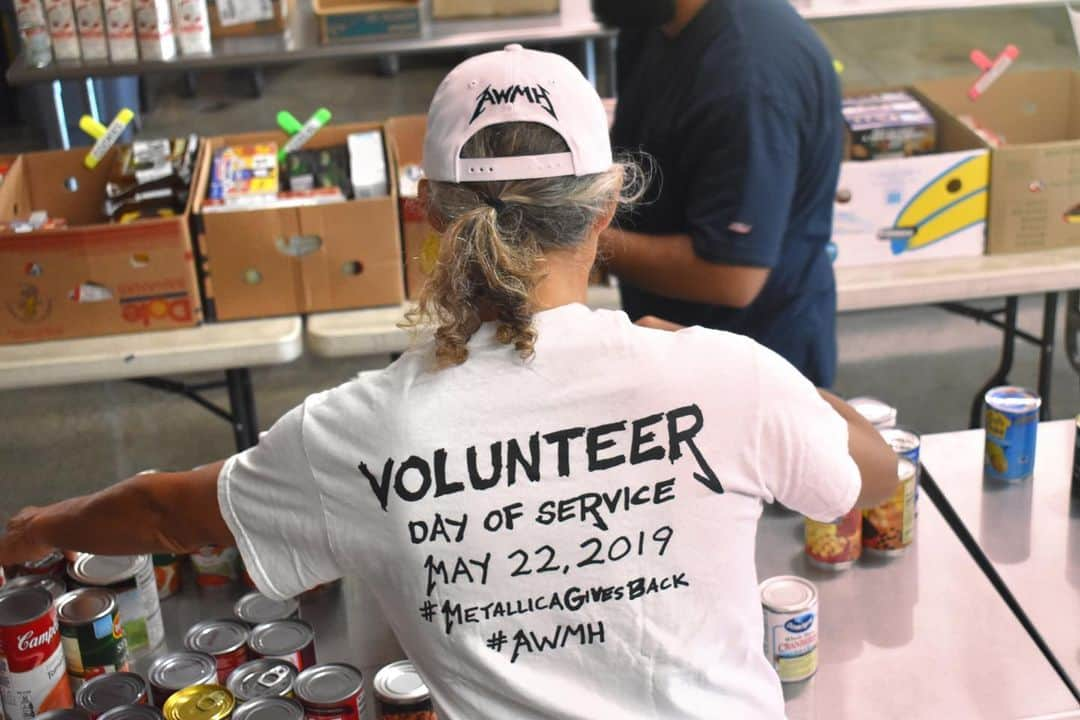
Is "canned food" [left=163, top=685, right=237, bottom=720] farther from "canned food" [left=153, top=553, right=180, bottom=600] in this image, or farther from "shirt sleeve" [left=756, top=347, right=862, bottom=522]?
"shirt sleeve" [left=756, top=347, right=862, bottom=522]

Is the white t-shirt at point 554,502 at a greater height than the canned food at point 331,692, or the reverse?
the white t-shirt at point 554,502

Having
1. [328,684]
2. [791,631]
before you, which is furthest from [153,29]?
[791,631]

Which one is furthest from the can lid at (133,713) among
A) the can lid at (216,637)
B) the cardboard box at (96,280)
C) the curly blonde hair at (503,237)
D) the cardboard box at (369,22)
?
the cardboard box at (369,22)

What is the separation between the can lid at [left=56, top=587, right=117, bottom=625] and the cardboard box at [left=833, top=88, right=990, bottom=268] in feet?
6.85

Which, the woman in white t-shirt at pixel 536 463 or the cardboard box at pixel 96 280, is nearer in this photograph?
the woman in white t-shirt at pixel 536 463

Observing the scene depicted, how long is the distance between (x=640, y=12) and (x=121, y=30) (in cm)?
182

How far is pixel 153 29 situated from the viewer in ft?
11.1

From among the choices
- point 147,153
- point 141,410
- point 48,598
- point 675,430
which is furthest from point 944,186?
point 141,410

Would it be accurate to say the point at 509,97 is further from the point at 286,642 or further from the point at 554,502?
the point at 286,642

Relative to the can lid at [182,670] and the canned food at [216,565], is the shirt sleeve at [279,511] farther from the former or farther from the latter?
the canned food at [216,565]

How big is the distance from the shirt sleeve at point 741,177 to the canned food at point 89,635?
3.56ft

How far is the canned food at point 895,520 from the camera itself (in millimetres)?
1865

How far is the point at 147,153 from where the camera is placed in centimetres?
316

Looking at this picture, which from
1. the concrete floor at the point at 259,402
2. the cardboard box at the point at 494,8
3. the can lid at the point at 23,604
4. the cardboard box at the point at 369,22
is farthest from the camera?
the concrete floor at the point at 259,402
